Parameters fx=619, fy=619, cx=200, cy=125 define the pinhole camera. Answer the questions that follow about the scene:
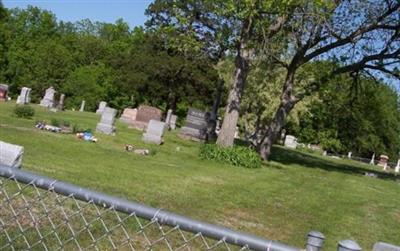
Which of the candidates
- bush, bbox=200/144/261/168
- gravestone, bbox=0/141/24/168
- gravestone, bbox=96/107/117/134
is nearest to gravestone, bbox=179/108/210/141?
gravestone, bbox=96/107/117/134

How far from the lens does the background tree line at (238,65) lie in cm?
2506

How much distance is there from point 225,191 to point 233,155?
8597mm

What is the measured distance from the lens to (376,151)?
9388 centimetres

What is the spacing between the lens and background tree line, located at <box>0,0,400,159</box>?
25.1 meters

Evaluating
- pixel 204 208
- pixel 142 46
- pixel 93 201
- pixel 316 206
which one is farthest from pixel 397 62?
pixel 142 46

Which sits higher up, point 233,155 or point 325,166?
point 233,155

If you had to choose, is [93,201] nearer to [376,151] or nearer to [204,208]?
[204,208]

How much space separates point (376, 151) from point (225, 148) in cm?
7522

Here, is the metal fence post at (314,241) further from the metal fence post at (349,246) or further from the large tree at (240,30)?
the large tree at (240,30)

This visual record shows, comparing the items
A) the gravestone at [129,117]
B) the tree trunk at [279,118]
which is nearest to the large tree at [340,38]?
the tree trunk at [279,118]

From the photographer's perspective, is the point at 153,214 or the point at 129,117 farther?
the point at 129,117

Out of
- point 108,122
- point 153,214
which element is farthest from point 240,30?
point 153,214

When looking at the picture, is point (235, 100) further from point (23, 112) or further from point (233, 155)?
point (23, 112)

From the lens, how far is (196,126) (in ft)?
121
